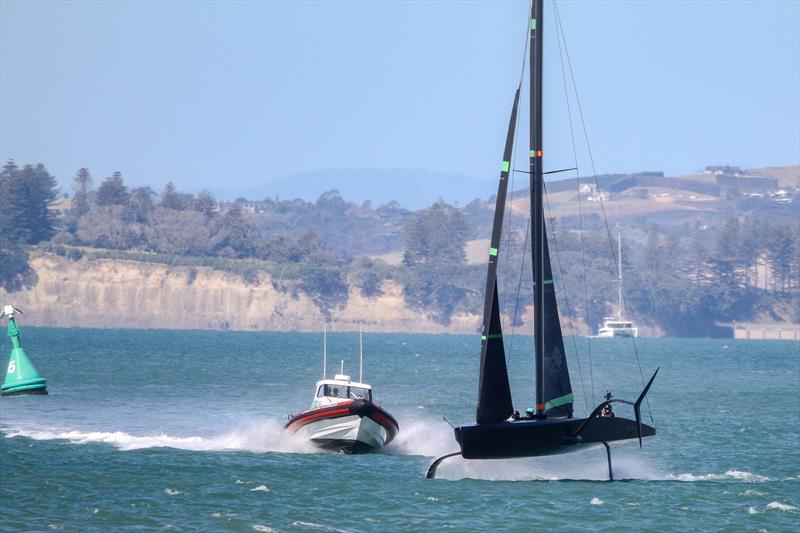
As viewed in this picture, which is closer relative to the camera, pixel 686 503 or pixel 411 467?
pixel 686 503

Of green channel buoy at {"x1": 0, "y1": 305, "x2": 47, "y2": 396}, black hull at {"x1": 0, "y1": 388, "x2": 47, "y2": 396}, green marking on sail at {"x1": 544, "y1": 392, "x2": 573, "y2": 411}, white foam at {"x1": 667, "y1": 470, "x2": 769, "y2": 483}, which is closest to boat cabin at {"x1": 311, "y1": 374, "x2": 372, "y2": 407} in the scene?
green marking on sail at {"x1": 544, "y1": 392, "x2": 573, "y2": 411}

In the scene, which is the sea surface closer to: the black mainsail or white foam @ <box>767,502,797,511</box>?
white foam @ <box>767,502,797,511</box>

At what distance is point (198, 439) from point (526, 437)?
56.4 ft

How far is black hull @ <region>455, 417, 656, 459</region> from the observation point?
34.3 metres

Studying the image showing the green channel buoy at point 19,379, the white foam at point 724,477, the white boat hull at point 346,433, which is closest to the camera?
the white foam at point 724,477

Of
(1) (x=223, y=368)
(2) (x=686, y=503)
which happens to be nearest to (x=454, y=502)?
(2) (x=686, y=503)

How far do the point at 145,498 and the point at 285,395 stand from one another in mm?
39515

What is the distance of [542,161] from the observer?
119ft

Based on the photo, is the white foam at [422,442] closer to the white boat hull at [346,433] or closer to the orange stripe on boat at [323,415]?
the white boat hull at [346,433]

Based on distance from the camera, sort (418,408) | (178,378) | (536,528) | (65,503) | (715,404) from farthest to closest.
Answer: (178,378) < (715,404) < (418,408) < (65,503) < (536,528)

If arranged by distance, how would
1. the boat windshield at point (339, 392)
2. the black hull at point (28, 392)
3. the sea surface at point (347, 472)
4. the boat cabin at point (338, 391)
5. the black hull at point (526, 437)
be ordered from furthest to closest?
the black hull at point (28, 392), the boat windshield at point (339, 392), the boat cabin at point (338, 391), the black hull at point (526, 437), the sea surface at point (347, 472)

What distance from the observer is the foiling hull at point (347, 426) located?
42.0 m

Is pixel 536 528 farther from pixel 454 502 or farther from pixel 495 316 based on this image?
pixel 495 316

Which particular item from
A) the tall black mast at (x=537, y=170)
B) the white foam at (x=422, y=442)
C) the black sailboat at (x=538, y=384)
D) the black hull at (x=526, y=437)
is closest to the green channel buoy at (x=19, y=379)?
the white foam at (x=422, y=442)
